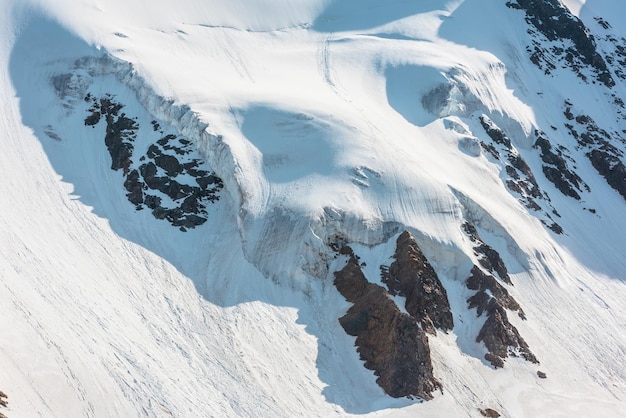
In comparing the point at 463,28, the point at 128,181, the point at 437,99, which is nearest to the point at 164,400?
the point at 128,181

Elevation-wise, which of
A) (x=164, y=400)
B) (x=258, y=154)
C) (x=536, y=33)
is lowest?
(x=164, y=400)

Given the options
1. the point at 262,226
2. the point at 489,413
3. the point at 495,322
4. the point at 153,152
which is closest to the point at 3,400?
the point at 262,226

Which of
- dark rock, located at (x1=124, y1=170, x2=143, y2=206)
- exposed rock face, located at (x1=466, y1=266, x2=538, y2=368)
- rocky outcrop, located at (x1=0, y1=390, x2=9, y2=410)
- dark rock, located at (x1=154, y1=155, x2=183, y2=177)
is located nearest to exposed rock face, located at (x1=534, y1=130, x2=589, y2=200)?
exposed rock face, located at (x1=466, y1=266, x2=538, y2=368)

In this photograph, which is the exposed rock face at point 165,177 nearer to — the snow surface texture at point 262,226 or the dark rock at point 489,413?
the snow surface texture at point 262,226

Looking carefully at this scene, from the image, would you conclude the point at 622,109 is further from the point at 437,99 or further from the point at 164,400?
the point at 164,400

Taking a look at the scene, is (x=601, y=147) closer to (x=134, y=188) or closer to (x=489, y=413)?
(x=489, y=413)

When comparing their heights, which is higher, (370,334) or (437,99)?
(437,99)

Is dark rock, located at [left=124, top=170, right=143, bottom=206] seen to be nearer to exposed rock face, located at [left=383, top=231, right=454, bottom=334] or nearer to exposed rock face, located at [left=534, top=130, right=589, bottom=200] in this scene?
exposed rock face, located at [left=383, top=231, right=454, bottom=334]
